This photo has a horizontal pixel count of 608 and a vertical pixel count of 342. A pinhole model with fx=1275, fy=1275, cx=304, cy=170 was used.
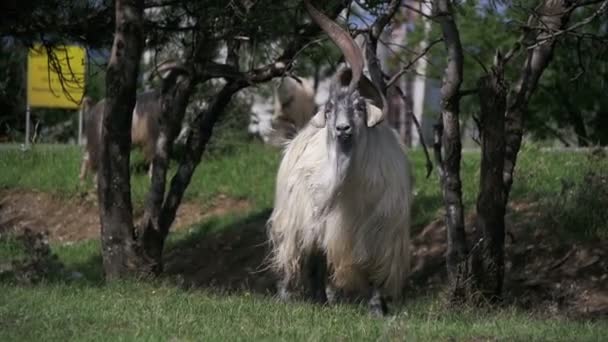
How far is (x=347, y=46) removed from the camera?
10070 millimetres

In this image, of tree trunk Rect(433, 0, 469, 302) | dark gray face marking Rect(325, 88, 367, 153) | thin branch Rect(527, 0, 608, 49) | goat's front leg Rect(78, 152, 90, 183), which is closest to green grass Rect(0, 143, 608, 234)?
goat's front leg Rect(78, 152, 90, 183)

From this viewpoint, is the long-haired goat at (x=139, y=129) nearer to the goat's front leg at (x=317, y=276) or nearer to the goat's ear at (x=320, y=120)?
the goat's front leg at (x=317, y=276)

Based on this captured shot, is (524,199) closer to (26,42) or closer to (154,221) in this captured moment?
(154,221)

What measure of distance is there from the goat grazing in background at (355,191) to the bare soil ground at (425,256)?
4.17 feet

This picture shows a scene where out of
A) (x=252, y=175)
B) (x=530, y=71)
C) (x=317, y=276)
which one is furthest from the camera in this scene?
(x=252, y=175)

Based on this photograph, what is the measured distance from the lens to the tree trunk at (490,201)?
412 inches

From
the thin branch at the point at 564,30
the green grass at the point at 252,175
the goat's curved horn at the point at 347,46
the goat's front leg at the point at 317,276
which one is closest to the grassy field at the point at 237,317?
the goat's front leg at the point at 317,276

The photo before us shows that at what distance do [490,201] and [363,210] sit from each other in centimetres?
118

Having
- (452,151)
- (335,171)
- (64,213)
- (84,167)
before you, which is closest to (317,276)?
(335,171)

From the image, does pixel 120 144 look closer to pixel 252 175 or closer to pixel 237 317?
pixel 237 317

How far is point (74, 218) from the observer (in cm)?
1994

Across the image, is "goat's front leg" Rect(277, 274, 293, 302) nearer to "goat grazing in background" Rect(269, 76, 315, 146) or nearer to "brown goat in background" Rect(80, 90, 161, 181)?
"brown goat in background" Rect(80, 90, 161, 181)

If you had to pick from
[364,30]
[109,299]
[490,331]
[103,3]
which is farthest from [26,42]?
[490,331]

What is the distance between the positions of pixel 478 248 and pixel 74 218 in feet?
34.6
